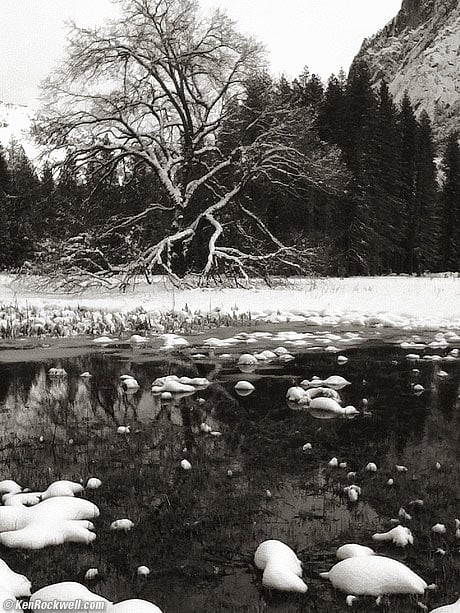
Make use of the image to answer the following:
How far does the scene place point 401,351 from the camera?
11.5 m

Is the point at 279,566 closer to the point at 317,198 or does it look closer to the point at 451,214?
the point at 317,198

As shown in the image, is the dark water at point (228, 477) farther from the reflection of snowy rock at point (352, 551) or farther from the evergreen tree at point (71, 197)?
the evergreen tree at point (71, 197)

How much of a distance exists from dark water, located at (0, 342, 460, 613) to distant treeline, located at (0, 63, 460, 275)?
15838mm

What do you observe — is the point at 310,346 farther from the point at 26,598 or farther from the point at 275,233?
the point at 275,233

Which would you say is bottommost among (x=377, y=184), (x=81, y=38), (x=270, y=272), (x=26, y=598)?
(x=26, y=598)

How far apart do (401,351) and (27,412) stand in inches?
272

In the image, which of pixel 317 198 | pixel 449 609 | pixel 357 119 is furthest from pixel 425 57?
pixel 449 609

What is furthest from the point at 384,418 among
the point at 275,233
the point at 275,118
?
the point at 275,233

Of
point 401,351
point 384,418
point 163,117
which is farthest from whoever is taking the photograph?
point 163,117

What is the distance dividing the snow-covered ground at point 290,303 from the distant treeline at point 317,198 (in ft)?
10.6

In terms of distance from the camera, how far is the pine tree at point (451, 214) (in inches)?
1941

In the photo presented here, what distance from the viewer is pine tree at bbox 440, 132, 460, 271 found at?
49.3m

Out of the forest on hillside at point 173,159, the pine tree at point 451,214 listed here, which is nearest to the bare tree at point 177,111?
the forest on hillside at point 173,159

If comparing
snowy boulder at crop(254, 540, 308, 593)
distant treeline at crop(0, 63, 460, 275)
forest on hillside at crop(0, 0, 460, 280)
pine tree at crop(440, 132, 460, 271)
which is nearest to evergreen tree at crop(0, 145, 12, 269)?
distant treeline at crop(0, 63, 460, 275)
